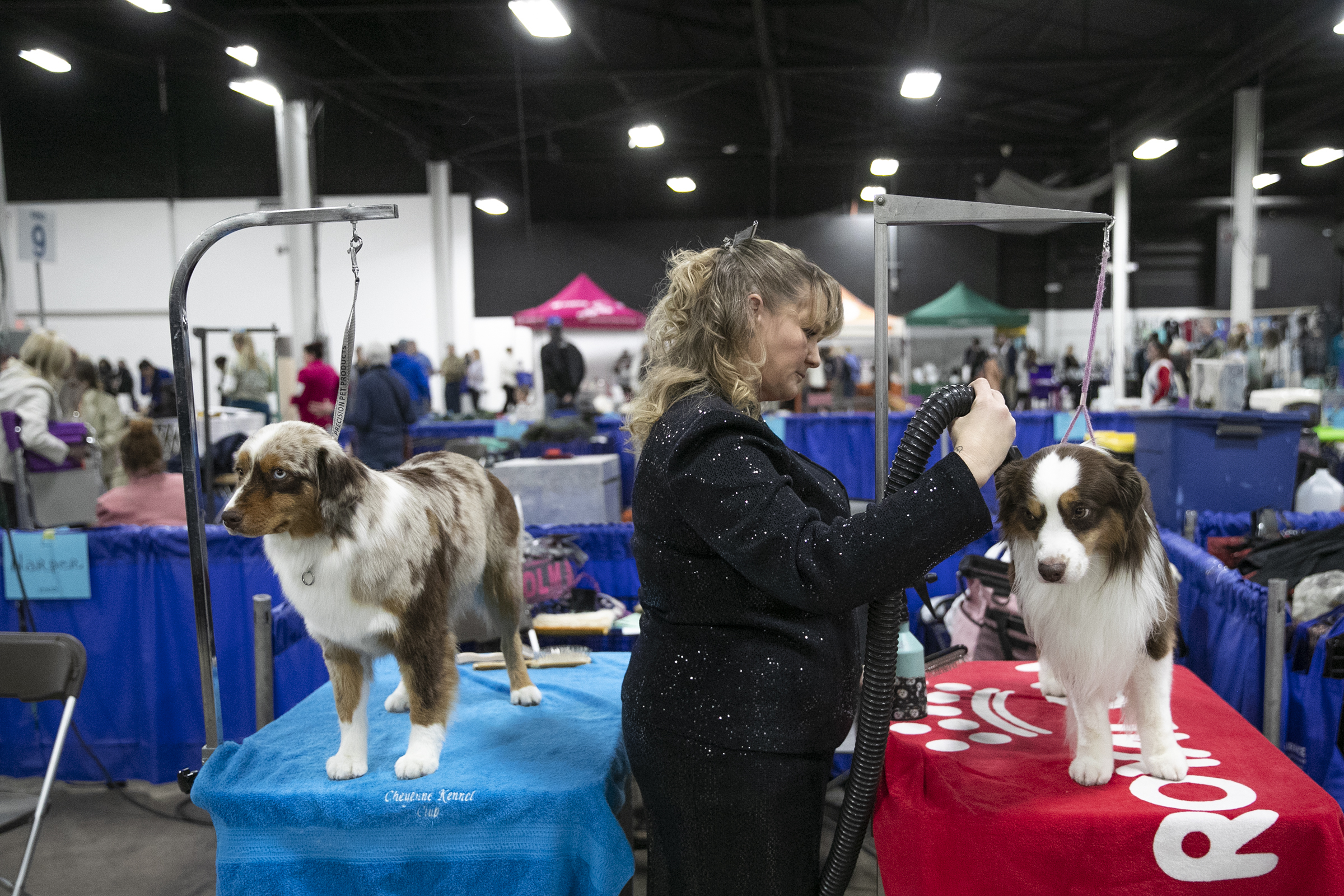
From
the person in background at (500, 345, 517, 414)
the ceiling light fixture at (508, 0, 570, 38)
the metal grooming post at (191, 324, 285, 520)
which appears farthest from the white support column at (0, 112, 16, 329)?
the person in background at (500, 345, 517, 414)

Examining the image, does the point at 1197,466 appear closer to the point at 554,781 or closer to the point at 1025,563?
the point at 1025,563

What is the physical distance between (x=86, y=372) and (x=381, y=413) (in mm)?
1975

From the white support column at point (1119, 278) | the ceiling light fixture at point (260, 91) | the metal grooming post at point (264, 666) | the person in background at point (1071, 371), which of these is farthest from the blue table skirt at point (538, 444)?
the white support column at point (1119, 278)

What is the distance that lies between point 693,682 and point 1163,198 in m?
20.8

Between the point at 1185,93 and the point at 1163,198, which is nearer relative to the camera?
the point at 1185,93

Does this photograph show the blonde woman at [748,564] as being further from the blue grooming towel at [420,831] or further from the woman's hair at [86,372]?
the woman's hair at [86,372]

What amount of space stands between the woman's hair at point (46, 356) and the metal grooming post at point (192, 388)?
3.78 metres

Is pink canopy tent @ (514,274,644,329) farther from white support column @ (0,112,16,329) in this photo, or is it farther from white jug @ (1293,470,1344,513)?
white jug @ (1293,470,1344,513)

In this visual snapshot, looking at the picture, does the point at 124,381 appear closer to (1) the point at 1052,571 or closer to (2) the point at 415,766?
(2) the point at 415,766

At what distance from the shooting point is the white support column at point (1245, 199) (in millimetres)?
10914

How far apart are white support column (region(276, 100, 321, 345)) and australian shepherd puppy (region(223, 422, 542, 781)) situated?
860cm

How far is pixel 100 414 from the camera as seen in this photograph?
6.13 meters

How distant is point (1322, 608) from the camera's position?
2506 mm

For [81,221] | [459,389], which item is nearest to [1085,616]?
[81,221]
